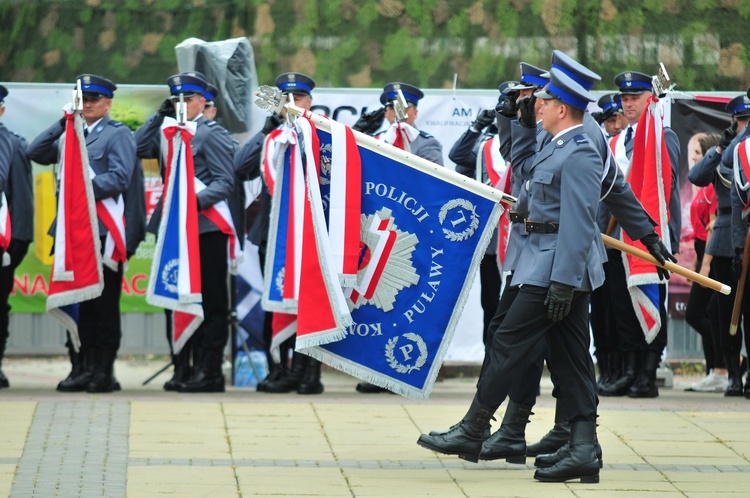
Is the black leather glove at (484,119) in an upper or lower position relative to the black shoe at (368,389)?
upper

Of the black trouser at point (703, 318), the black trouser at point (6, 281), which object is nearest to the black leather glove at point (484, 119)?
the black trouser at point (703, 318)

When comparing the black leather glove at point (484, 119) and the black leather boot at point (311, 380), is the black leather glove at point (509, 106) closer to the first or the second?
the black leather glove at point (484, 119)

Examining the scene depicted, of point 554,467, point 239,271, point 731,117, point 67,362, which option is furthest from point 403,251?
point 67,362

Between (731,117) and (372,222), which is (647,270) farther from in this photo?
(372,222)

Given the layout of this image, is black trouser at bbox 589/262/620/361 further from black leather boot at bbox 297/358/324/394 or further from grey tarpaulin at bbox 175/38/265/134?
grey tarpaulin at bbox 175/38/265/134

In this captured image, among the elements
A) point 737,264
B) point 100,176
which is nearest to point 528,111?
point 737,264

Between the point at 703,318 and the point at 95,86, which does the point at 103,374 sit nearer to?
the point at 95,86

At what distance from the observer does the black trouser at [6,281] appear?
10359 mm

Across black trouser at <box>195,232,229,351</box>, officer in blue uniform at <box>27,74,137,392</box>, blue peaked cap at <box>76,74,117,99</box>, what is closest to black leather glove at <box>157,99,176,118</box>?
officer in blue uniform at <box>27,74,137,392</box>

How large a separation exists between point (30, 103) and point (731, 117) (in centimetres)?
555

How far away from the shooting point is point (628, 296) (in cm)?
1014

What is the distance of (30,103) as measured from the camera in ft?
36.7

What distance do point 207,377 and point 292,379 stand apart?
0.61 meters

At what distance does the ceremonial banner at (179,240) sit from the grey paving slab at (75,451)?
2.98ft
